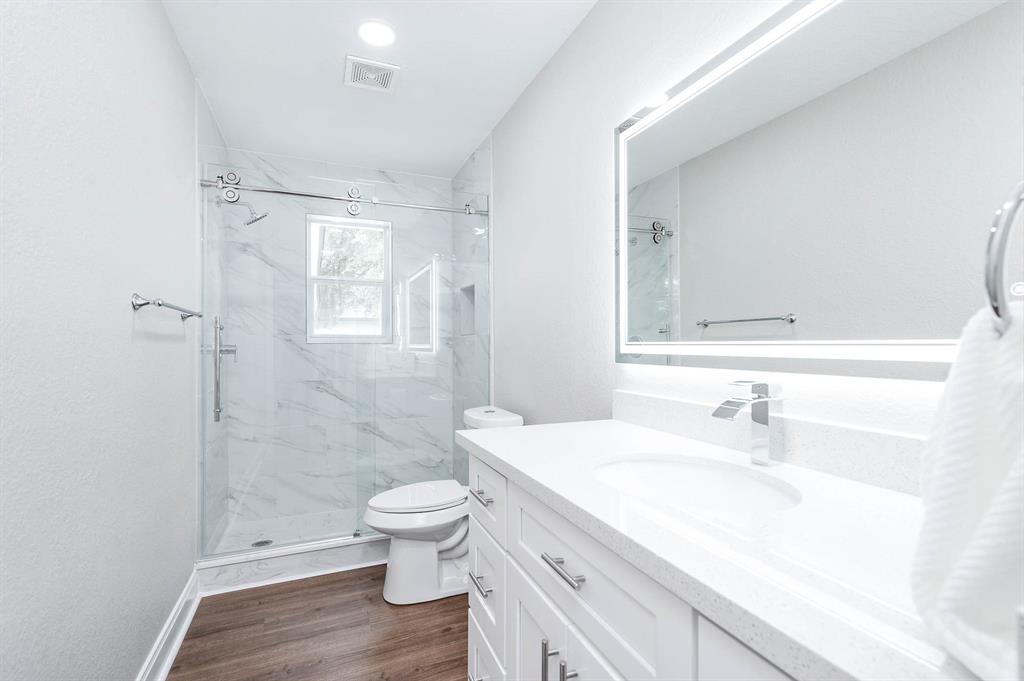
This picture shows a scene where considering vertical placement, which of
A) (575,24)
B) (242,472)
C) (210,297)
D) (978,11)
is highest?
(575,24)

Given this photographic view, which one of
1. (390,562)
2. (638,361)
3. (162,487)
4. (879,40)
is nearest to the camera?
→ (879,40)

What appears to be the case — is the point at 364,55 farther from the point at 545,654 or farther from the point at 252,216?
the point at 545,654

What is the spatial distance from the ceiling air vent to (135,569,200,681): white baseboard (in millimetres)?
2342

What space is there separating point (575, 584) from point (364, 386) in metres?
2.29

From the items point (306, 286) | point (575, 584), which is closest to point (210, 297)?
point (306, 286)

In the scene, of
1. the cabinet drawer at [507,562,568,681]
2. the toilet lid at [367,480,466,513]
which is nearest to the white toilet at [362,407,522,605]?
the toilet lid at [367,480,466,513]

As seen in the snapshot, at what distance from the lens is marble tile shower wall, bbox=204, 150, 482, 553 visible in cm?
262

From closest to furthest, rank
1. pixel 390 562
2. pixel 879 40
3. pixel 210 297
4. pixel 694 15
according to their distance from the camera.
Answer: pixel 879 40 < pixel 694 15 < pixel 390 562 < pixel 210 297

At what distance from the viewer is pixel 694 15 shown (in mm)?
1295

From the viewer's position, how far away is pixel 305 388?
2.79 m

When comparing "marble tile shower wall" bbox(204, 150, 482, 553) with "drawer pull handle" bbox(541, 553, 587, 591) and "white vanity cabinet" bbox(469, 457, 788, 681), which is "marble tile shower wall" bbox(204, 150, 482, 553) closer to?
"white vanity cabinet" bbox(469, 457, 788, 681)

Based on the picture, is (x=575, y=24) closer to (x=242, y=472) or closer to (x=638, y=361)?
(x=638, y=361)

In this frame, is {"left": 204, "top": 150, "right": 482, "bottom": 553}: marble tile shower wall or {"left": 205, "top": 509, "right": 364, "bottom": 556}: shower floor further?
{"left": 204, "top": 150, "right": 482, "bottom": 553}: marble tile shower wall

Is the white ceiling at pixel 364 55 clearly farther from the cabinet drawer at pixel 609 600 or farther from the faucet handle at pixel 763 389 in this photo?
the cabinet drawer at pixel 609 600
